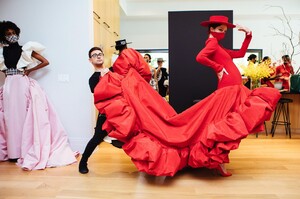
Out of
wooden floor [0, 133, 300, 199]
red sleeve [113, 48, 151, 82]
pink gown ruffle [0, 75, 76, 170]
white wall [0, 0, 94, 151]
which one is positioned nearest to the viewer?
wooden floor [0, 133, 300, 199]

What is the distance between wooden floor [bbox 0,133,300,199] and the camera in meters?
2.37

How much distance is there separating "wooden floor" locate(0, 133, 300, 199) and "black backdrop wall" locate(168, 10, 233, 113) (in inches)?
48.0

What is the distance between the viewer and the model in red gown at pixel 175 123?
2418 mm

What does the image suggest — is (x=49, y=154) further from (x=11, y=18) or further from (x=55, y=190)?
(x=11, y=18)

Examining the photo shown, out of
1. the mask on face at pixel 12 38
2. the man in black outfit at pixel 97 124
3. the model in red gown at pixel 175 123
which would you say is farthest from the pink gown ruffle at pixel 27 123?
the model in red gown at pixel 175 123

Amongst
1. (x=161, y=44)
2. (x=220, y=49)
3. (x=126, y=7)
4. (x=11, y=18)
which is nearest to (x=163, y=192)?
(x=220, y=49)

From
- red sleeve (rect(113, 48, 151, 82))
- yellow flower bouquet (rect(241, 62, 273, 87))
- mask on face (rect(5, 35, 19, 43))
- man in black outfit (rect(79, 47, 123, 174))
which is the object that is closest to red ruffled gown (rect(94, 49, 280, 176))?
red sleeve (rect(113, 48, 151, 82))

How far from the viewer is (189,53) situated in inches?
166

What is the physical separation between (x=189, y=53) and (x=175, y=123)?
6.12ft

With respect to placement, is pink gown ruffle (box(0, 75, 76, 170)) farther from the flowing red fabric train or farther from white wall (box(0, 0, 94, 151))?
the flowing red fabric train

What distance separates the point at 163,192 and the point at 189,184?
30cm

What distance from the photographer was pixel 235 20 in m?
9.09

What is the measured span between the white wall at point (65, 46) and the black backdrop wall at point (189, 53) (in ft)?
4.12

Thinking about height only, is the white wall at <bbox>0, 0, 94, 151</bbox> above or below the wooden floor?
above
